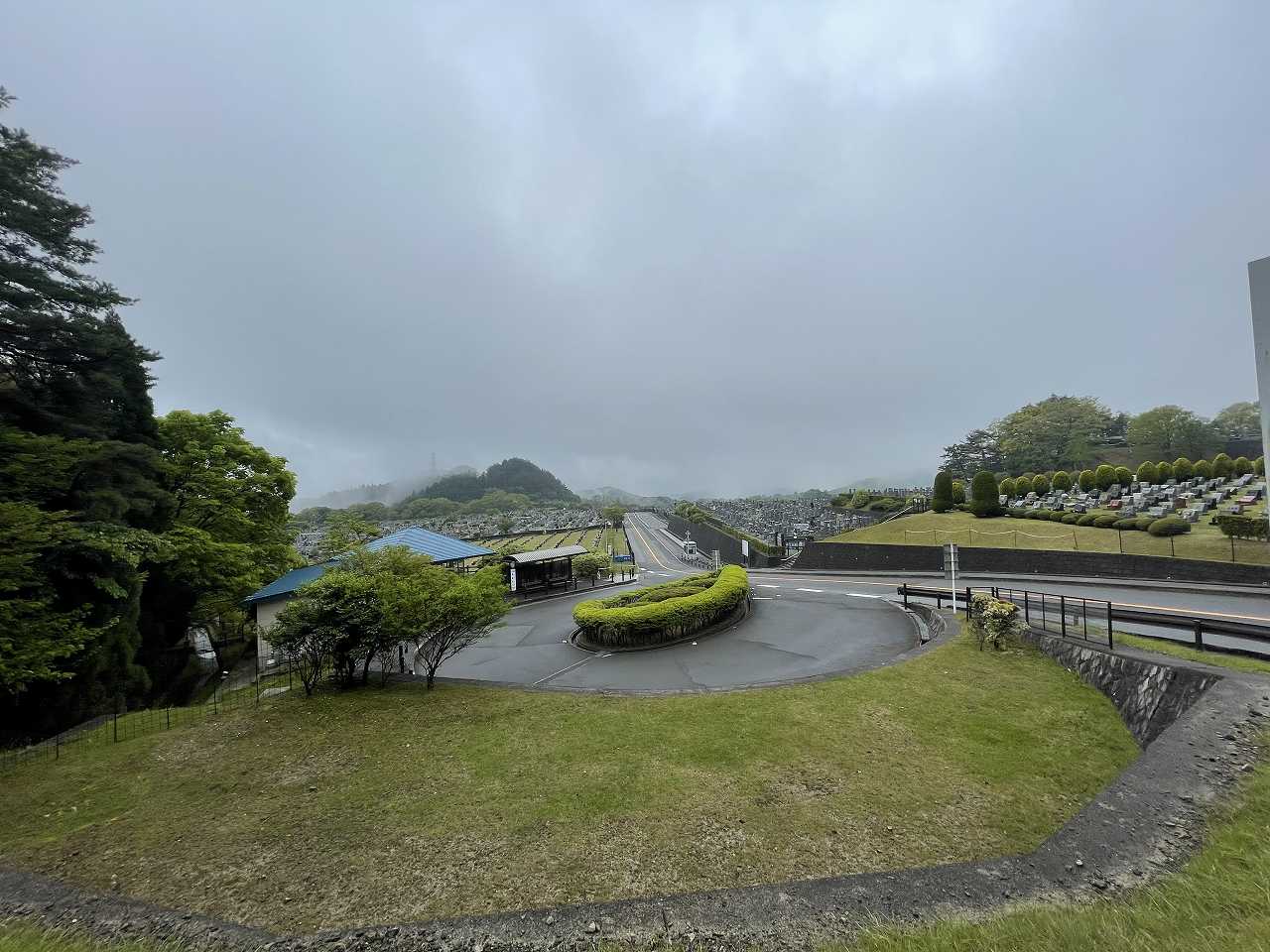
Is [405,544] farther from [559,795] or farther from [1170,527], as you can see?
[1170,527]

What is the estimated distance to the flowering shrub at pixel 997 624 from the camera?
27.4ft

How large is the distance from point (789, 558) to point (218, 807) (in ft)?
86.8

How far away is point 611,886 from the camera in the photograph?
3453mm

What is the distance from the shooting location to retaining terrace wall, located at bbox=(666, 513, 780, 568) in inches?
1067

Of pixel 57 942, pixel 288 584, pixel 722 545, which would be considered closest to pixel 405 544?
pixel 288 584

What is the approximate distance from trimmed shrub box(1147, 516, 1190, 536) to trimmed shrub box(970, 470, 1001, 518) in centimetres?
819

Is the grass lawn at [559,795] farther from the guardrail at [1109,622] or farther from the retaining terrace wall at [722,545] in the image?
the retaining terrace wall at [722,545]

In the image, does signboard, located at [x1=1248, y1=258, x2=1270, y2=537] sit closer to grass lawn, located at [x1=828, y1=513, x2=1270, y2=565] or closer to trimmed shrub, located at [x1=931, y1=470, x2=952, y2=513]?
grass lawn, located at [x1=828, y1=513, x2=1270, y2=565]

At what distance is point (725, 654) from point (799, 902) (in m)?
7.58

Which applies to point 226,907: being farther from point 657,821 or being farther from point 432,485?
point 432,485

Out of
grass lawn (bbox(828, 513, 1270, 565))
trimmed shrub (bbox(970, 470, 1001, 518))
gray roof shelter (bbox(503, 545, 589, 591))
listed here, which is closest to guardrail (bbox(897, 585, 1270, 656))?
grass lawn (bbox(828, 513, 1270, 565))

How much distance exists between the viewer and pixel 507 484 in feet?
417

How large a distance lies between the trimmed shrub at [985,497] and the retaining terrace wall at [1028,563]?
303 inches

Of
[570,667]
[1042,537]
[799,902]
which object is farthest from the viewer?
[1042,537]
